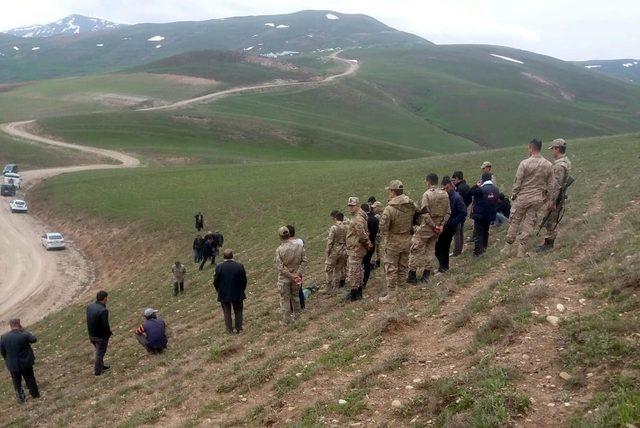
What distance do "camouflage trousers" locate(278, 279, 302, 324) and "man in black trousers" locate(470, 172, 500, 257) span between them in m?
5.23

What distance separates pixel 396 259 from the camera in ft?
44.1

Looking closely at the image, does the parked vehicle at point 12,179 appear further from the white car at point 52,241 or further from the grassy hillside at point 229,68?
the grassy hillside at point 229,68

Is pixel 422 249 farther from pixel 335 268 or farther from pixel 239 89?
pixel 239 89

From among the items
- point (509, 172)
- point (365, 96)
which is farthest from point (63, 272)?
point (365, 96)

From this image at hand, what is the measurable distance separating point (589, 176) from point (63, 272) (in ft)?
94.8

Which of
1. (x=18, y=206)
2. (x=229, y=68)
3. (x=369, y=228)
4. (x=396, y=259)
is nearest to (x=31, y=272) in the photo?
(x=18, y=206)

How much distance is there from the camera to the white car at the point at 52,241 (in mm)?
36688

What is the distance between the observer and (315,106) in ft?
351

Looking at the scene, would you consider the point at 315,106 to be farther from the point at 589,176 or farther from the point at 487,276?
the point at 487,276

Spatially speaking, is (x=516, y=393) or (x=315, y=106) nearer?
(x=516, y=393)

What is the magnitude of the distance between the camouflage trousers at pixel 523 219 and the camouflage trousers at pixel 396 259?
2877 millimetres

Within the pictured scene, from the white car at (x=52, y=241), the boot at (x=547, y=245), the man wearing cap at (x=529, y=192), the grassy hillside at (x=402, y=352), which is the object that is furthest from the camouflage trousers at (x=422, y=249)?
the white car at (x=52, y=241)

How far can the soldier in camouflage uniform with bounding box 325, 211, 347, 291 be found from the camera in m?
15.8

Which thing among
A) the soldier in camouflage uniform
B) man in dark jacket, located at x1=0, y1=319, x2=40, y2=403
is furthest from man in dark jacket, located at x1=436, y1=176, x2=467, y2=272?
man in dark jacket, located at x1=0, y1=319, x2=40, y2=403
